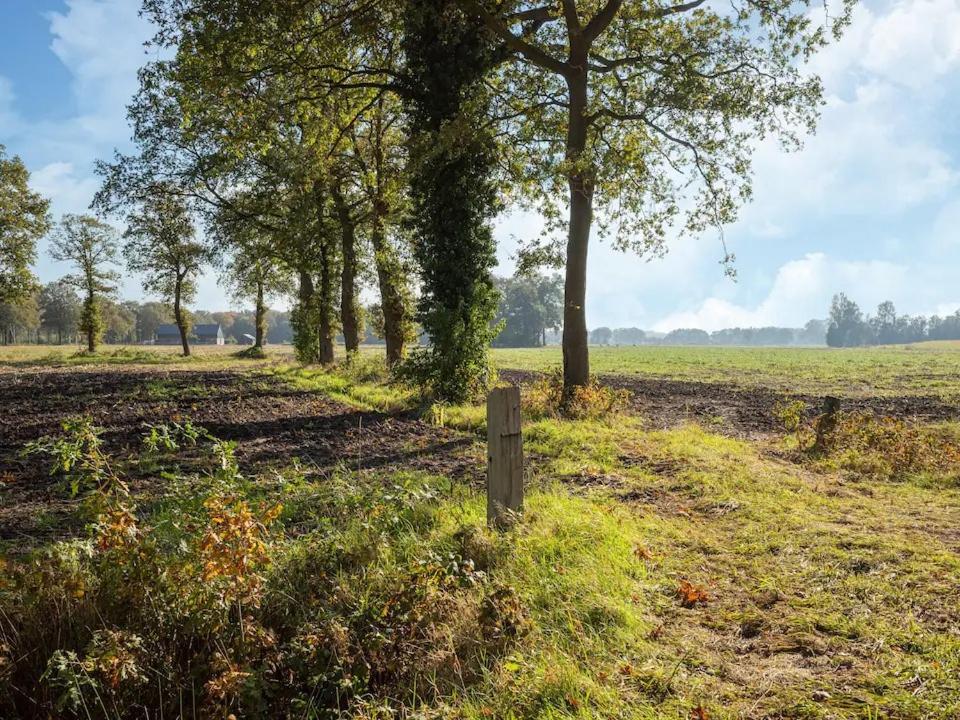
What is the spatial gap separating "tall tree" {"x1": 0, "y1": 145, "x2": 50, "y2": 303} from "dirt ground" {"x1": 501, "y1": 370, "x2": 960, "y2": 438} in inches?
1515

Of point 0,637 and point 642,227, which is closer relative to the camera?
point 0,637

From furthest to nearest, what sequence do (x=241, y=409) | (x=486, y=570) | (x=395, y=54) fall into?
(x=395, y=54)
(x=241, y=409)
(x=486, y=570)

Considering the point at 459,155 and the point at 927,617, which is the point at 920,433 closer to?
the point at 927,617

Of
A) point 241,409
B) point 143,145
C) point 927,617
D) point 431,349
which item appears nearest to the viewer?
point 927,617

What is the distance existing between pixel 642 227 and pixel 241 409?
1110 cm

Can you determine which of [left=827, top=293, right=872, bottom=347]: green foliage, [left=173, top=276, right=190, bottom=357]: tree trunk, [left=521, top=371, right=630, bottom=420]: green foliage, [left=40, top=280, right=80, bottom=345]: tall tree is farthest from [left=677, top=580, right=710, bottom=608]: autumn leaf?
[left=827, top=293, right=872, bottom=347]: green foliage

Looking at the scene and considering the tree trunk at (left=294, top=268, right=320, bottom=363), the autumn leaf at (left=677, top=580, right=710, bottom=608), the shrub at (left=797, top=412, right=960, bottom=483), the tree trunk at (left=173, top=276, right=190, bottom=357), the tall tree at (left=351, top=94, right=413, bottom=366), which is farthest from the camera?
the tree trunk at (left=173, top=276, right=190, bottom=357)

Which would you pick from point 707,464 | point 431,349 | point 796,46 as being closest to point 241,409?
point 431,349

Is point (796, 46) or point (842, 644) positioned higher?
point (796, 46)

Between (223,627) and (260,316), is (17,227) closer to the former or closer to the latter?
(260,316)

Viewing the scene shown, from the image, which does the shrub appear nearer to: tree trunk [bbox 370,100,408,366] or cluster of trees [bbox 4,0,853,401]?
cluster of trees [bbox 4,0,853,401]

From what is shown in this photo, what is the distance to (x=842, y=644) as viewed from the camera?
3.65 meters

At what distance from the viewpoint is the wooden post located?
17.2ft

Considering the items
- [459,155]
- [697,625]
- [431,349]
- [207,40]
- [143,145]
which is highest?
[143,145]
